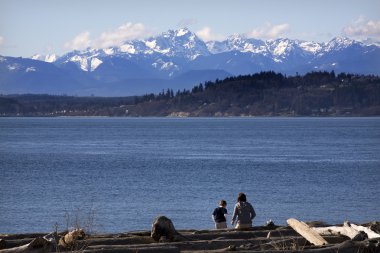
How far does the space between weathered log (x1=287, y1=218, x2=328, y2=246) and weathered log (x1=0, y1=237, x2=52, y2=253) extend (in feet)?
17.8

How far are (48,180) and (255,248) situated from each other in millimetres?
48515

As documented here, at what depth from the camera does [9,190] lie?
57.8m

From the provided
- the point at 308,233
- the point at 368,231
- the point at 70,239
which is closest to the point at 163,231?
the point at 70,239

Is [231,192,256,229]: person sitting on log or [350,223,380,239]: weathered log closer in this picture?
[350,223,380,239]: weathered log

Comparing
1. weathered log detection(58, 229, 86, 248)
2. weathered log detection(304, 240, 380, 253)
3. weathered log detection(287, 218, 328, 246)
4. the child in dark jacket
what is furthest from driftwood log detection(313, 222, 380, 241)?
weathered log detection(58, 229, 86, 248)

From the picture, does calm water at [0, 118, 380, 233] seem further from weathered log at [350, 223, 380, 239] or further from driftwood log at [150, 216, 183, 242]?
weathered log at [350, 223, 380, 239]

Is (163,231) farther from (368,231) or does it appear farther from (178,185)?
(178,185)

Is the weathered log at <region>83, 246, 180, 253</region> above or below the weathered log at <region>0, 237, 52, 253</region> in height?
below

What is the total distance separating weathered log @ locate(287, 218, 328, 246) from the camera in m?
19.2

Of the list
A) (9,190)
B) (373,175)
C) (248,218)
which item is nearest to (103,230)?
(248,218)

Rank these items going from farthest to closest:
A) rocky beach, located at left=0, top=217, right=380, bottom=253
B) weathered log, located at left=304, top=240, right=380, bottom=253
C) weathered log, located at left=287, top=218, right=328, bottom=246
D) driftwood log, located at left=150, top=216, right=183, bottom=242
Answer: driftwood log, located at left=150, top=216, right=183, bottom=242 → weathered log, located at left=287, top=218, right=328, bottom=246 → weathered log, located at left=304, top=240, right=380, bottom=253 → rocky beach, located at left=0, top=217, right=380, bottom=253

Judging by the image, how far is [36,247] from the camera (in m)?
17.0

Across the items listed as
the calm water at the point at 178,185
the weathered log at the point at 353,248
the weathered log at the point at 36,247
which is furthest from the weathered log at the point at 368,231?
the weathered log at the point at 36,247

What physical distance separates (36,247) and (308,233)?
592cm
